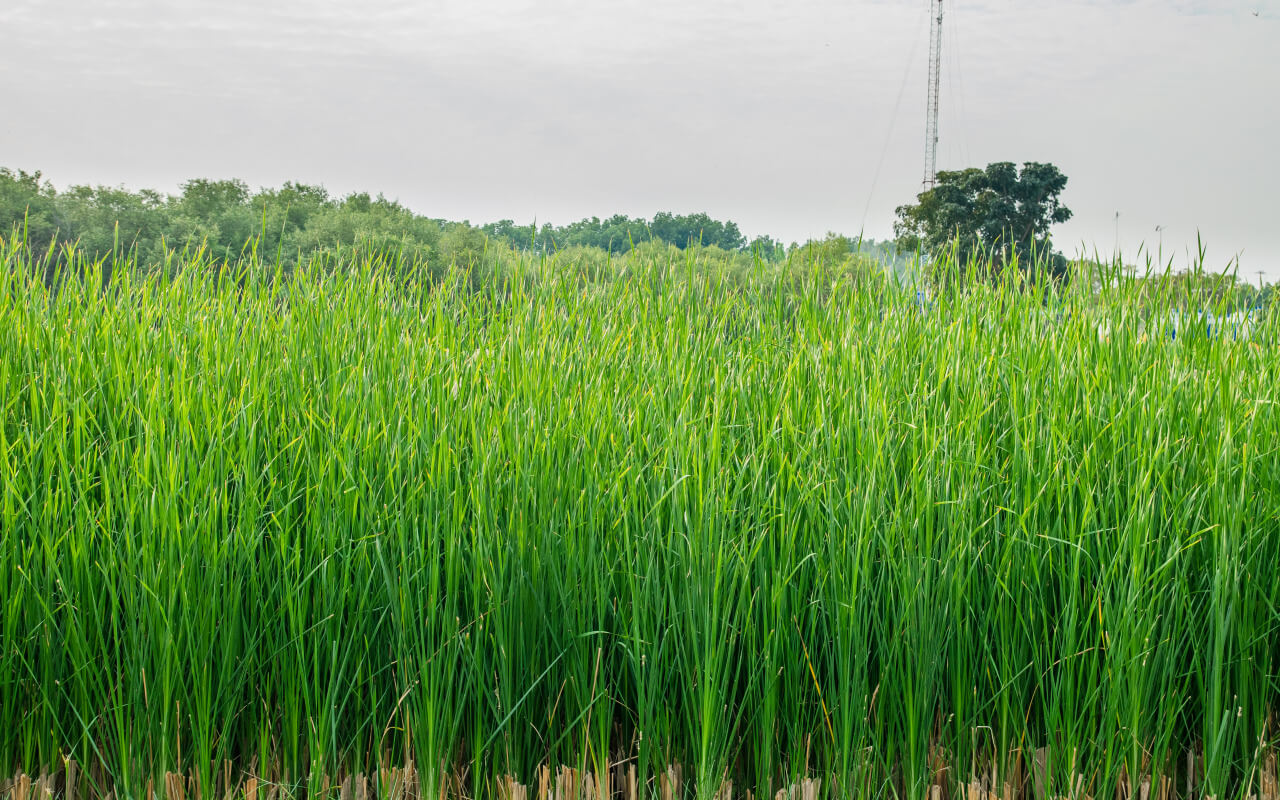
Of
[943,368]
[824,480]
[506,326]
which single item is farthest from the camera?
[506,326]

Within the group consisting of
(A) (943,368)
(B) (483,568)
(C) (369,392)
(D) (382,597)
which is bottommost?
(D) (382,597)

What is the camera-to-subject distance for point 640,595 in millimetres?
2396

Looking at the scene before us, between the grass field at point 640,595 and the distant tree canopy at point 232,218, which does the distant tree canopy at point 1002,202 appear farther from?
the grass field at point 640,595

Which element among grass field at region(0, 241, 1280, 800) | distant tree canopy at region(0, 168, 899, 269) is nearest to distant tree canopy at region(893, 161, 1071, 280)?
distant tree canopy at region(0, 168, 899, 269)

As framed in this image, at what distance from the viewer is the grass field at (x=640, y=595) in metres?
2.38

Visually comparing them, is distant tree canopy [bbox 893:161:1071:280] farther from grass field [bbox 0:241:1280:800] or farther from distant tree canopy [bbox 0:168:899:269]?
grass field [bbox 0:241:1280:800]

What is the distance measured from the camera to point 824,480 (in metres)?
2.54

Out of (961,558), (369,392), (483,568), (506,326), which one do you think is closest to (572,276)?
→ (506,326)

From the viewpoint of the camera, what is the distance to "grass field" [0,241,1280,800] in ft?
7.82

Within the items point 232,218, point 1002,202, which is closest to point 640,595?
point 1002,202

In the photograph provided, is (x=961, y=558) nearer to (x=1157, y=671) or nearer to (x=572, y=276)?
(x=1157, y=671)

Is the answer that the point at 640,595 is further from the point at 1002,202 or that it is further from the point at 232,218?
the point at 232,218

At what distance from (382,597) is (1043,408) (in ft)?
7.52

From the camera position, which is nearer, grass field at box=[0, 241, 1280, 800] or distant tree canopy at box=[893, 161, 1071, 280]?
grass field at box=[0, 241, 1280, 800]
